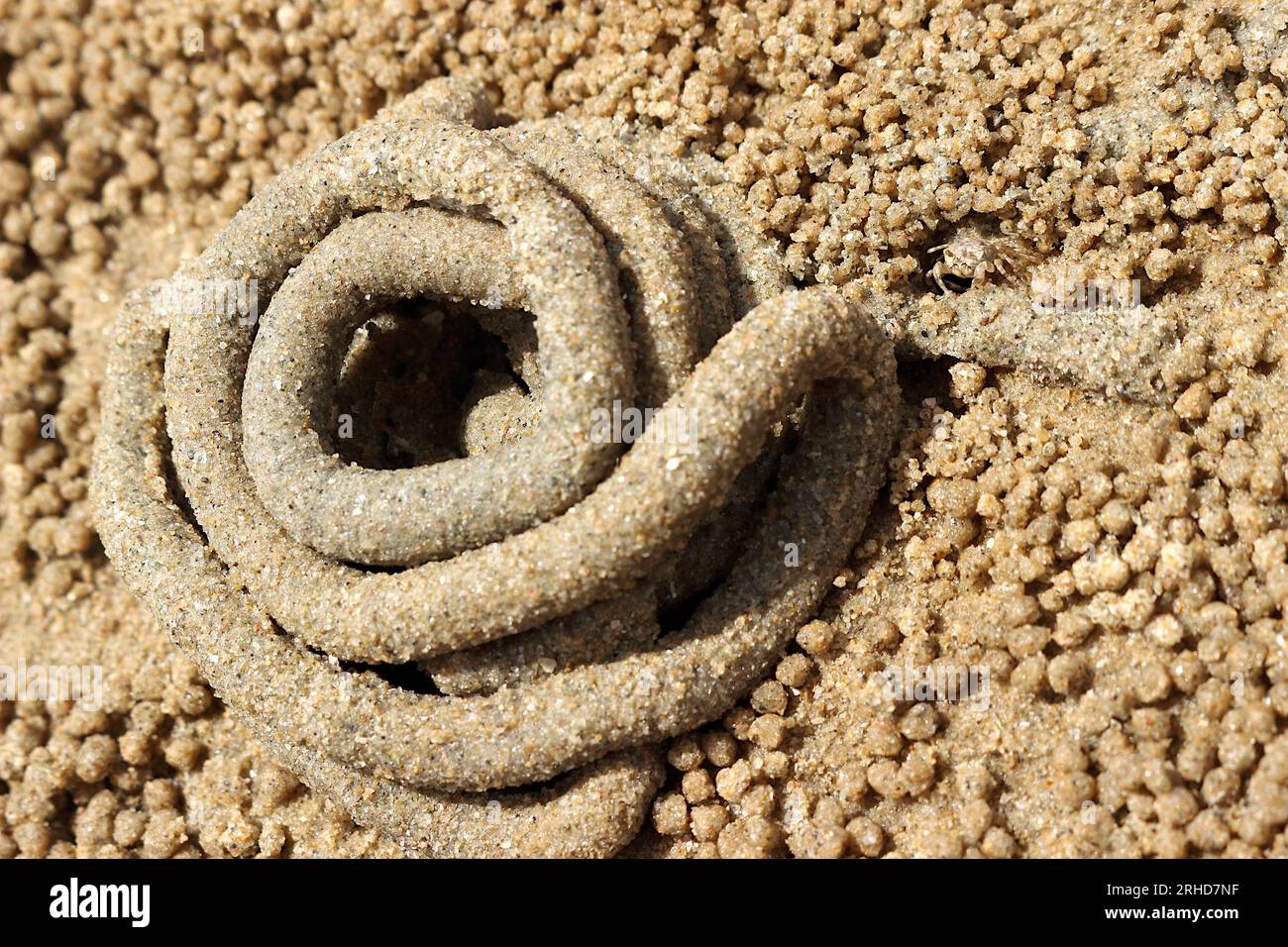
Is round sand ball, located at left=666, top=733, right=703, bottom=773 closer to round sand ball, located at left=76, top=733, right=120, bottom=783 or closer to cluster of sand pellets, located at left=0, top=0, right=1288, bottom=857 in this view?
cluster of sand pellets, located at left=0, top=0, right=1288, bottom=857

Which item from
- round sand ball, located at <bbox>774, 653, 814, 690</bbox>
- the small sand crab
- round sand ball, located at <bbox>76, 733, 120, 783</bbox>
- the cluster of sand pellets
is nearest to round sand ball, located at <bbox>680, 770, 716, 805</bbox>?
the cluster of sand pellets

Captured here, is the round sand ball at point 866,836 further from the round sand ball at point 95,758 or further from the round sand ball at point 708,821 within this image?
the round sand ball at point 95,758

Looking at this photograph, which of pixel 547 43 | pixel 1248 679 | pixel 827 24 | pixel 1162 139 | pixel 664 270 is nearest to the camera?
pixel 1248 679

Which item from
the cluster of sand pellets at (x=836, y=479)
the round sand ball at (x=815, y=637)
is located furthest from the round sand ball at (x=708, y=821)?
the round sand ball at (x=815, y=637)

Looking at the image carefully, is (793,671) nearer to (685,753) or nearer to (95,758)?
(685,753)

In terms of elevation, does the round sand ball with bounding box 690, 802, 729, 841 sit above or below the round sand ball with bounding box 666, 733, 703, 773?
below

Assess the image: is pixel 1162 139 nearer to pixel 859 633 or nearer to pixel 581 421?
pixel 859 633

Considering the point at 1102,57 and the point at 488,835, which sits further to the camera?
the point at 1102,57

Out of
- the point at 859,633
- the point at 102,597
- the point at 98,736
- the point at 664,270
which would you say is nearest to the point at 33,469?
the point at 102,597
